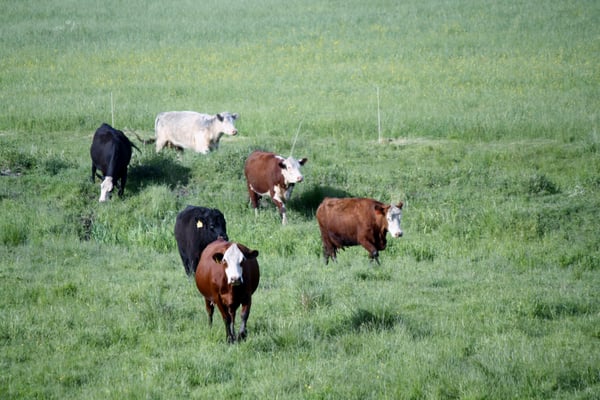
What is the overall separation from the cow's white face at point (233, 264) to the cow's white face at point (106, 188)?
9.67 metres

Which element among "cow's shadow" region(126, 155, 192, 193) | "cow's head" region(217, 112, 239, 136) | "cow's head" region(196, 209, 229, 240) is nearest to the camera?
"cow's head" region(196, 209, 229, 240)

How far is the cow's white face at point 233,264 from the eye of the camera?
34.7 ft

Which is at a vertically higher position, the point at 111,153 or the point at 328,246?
the point at 111,153

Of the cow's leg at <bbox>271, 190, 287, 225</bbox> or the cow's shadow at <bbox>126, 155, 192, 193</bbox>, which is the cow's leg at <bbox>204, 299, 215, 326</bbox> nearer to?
the cow's leg at <bbox>271, 190, 287, 225</bbox>

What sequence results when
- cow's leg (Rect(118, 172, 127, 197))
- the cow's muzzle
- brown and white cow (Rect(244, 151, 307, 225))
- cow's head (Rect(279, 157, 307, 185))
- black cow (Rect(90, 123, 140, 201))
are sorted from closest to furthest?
the cow's muzzle, cow's head (Rect(279, 157, 307, 185)), brown and white cow (Rect(244, 151, 307, 225)), black cow (Rect(90, 123, 140, 201)), cow's leg (Rect(118, 172, 127, 197))

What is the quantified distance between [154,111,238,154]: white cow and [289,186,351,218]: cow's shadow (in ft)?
13.0

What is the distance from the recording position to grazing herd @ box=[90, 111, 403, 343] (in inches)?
434

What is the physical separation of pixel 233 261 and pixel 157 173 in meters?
11.2

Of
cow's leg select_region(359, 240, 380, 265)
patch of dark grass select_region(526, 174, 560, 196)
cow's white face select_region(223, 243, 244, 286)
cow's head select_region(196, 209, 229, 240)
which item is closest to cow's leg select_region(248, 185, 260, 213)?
cow's leg select_region(359, 240, 380, 265)

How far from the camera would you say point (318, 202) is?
65.6ft

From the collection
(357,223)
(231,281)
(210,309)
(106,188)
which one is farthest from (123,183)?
(231,281)

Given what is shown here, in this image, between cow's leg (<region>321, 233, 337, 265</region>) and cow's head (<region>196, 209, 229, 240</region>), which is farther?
cow's leg (<region>321, 233, 337, 265</region>)

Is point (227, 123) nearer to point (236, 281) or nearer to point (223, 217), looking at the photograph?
point (223, 217)

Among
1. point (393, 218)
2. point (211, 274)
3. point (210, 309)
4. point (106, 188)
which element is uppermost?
point (211, 274)
